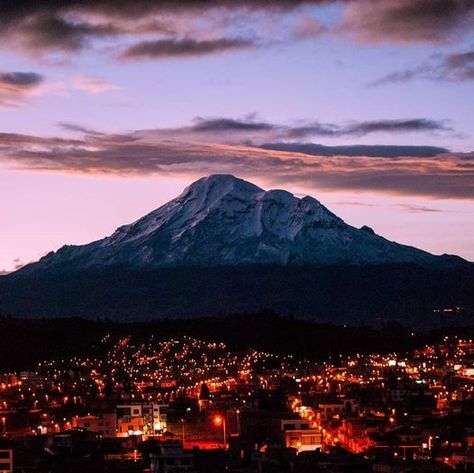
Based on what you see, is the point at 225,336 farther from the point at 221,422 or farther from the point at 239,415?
the point at 221,422

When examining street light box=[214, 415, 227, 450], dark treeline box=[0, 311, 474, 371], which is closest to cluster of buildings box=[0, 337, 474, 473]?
street light box=[214, 415, 227, 450]

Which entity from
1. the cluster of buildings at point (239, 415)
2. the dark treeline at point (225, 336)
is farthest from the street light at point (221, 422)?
the dark treeline at point (225, 336)

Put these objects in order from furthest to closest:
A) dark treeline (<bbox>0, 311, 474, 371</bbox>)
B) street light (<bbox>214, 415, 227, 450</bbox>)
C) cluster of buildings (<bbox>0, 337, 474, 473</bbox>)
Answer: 1. dark treeline (<bbox>0, 311, 474, 371</bbox>)
2. street light (<bbox>214, 415, 227, 450</bbox>)
3. cluster of buildings (<bbox>0, 337, 474, 473</bbox>)

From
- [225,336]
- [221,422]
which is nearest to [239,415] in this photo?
[221,422]

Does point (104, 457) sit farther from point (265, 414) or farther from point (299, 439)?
point (265, 414)

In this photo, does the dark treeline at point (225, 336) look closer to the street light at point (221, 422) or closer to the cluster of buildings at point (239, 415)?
the cluster of buildings at point (239, 415)

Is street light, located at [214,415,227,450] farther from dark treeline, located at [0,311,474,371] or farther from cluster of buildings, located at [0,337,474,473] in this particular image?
dark treeline, located at [0,311,474,371]
